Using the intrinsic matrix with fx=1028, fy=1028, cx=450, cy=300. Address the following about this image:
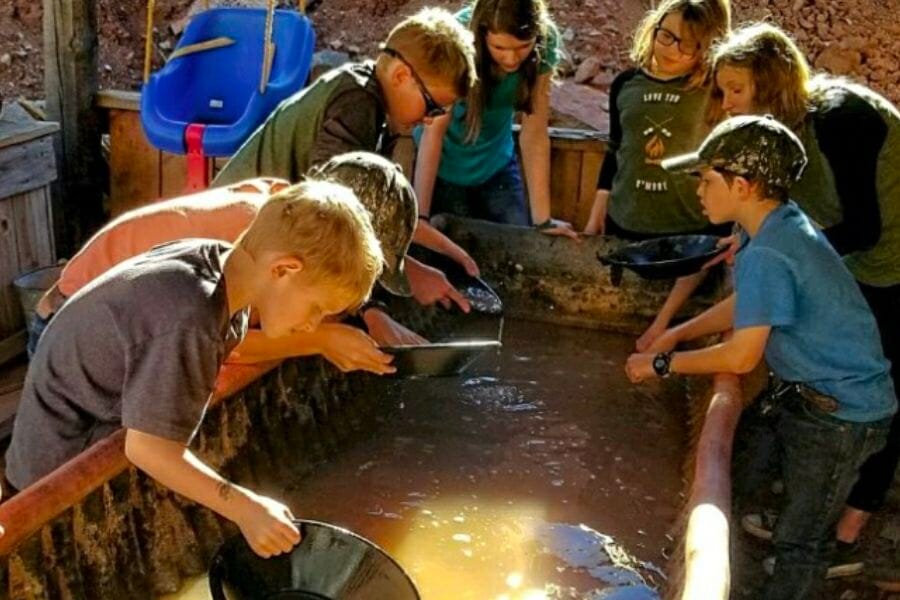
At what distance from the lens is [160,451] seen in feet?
6.31

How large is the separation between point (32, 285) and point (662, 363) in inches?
117

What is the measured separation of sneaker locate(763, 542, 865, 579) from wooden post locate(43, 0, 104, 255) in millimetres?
3815

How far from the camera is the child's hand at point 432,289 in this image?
10.9 ft

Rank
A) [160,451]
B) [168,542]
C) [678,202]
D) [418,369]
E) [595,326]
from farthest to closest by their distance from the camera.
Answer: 1. [595,326]
2. [678,202]
3. [418,369]
4. [168,542]
5. [160,451]

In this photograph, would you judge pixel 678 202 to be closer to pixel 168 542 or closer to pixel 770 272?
pixel 770 272

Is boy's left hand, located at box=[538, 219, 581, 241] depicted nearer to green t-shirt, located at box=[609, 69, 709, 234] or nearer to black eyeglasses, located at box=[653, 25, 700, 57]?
green t-shirt, located at box=[609, 69, 709, 234]

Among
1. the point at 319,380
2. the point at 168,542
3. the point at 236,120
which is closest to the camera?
the point at 168,542

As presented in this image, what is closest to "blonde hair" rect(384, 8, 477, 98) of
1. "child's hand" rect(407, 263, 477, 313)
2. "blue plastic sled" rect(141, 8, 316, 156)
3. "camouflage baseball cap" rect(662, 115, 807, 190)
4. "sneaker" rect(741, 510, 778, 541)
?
"child's hand" rect(407, 263, 477, 313)

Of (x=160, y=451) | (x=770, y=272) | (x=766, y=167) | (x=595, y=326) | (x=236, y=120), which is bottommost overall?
(x=595, y=326)

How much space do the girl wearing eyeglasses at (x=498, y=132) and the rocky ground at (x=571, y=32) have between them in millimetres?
4242

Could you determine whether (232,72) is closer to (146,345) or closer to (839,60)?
(146,345)

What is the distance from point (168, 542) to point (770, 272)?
166 centimetres

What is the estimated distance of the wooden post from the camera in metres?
5.08

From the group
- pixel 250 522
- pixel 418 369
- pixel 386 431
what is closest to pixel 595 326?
pixel 386 431
